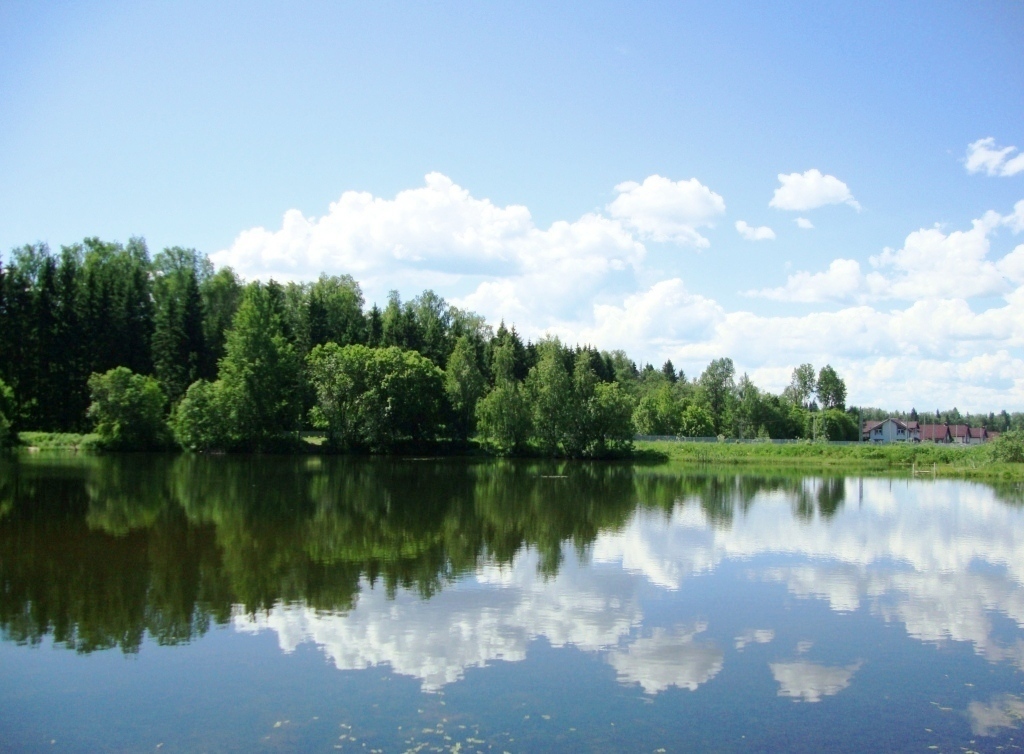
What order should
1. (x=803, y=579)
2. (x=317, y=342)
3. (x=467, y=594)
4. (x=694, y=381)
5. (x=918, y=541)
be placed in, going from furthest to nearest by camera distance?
(x=694, y=381) → (x=317, y=342) → (x=918, y=541) → (x=803, y=579) → (x=467, y=594)

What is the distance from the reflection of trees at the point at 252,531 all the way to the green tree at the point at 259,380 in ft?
60.9

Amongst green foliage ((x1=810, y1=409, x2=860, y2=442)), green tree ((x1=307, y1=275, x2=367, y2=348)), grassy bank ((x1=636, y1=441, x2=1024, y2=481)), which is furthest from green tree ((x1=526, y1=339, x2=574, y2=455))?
green foliage ((x1=810, y1=409, x2=860, y2=442))

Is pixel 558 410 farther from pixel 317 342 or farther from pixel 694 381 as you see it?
pixel 694 381

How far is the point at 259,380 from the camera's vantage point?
73.4 m

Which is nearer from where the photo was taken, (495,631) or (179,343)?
(495,631)

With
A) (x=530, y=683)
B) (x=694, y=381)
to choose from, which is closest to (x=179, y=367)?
(x=530, y=683)

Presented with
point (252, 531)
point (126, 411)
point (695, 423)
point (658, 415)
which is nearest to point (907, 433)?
point (695, 423)

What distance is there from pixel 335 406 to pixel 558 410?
2171 centimetres

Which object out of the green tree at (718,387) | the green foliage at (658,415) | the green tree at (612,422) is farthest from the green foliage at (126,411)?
the green tree at (718,387)

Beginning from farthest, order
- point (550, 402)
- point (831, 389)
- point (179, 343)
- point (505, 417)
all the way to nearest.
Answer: point (831, 389) → point (550, 402) → point (179, 343) → point (505, 417)

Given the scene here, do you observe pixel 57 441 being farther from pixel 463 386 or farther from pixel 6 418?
pixel 463 386

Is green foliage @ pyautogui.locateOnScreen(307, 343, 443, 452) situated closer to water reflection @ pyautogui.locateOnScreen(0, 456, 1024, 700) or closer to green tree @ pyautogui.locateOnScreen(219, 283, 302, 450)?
green tree @ pyautogui.locateOnScreen(219, 283, 302, 450)

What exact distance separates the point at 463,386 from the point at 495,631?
65.8m

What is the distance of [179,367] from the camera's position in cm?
7700
